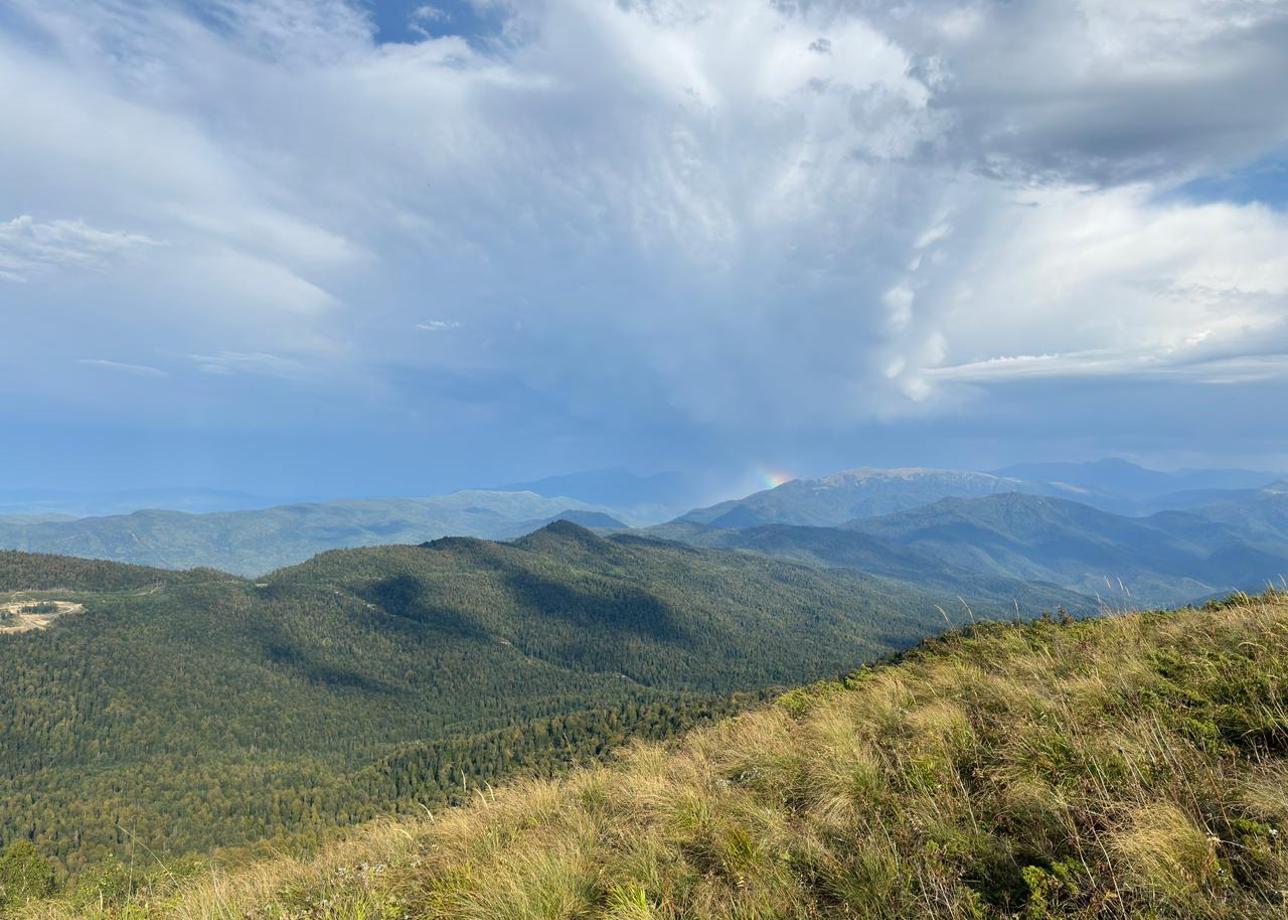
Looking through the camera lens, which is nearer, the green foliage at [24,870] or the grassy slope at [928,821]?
the grassy slope at [928,821]

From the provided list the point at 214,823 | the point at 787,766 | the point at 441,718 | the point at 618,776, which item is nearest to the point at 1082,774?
the point at 787,766

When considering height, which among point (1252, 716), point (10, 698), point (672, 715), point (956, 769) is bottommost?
point (10, 698)

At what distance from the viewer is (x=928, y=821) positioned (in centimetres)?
561

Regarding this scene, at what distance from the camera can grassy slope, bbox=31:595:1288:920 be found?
14.6 feet

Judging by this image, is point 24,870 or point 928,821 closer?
point 928,821

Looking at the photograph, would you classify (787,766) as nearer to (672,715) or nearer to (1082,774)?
(1082,774)

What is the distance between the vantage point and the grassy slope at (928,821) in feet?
14.6

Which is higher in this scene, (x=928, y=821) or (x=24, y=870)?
(x=928, y=821)

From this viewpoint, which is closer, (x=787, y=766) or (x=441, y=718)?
(x=787, y=766)

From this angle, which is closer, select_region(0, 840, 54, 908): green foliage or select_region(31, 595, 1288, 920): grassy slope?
select_region(31, 595, 1288, 920): grassy slope

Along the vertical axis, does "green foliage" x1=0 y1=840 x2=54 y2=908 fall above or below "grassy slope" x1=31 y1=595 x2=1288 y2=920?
below

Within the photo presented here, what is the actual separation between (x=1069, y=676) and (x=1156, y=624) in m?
4.51

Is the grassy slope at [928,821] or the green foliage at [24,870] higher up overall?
the grassy slope at [928,821]

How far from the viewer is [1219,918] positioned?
3693mm
